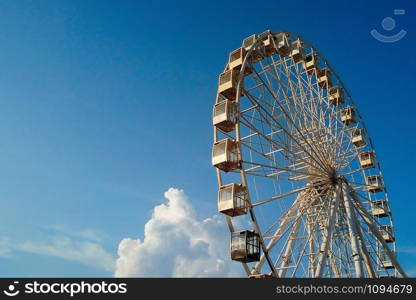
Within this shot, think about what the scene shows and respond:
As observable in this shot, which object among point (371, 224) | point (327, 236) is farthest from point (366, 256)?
point (327, 236)

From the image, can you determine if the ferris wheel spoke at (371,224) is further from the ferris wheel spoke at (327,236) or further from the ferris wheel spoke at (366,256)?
the ferris wheel spoke at (327,236)

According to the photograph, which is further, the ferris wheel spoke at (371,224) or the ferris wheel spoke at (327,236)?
the ferris wheel spoke at (371,224)

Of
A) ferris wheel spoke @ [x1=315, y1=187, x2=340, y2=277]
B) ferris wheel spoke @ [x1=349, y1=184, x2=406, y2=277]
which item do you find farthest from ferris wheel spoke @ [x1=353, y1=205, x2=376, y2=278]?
ferris wheel spoke @ [x1=315, y1=187, x2=340, y2=277]

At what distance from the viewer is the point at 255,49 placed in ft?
66.2

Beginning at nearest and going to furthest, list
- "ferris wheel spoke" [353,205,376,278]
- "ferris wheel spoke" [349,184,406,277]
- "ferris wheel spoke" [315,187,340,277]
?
1. "ferris wheel spoke" [315,187,340,277]
2. "ferris wheel spoke" [353,205,376,278]
3. "ferris wheel spoke" [349,184,406,277]

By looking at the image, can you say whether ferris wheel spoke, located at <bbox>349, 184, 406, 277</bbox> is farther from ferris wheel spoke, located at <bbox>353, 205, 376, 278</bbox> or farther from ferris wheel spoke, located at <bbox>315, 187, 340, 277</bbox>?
ferris wheel spoke, located at <bbox>315, 187, 340, 277</bbox>

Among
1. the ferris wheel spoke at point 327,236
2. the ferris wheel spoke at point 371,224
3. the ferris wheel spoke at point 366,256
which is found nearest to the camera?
the ferris wheel spoke at point 327,236

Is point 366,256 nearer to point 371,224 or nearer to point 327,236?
point 371,224

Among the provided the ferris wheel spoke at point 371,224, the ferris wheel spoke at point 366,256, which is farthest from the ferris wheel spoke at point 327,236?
the ferris wheel spoke at point 366,256

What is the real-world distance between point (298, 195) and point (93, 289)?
38.8ft

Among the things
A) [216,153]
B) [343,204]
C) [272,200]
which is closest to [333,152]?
[343,204]

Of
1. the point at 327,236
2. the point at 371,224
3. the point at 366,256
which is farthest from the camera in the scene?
the point at 371,224

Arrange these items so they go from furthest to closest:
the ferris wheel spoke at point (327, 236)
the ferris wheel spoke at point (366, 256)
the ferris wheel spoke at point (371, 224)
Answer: the ferris wheel spoke at point (371, 224)
the ferris wheel spoke at point (366, 256)
the ferris wheel spoke at point (327, 236)

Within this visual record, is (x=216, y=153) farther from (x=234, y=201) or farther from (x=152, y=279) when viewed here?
(x=152, y=279)
